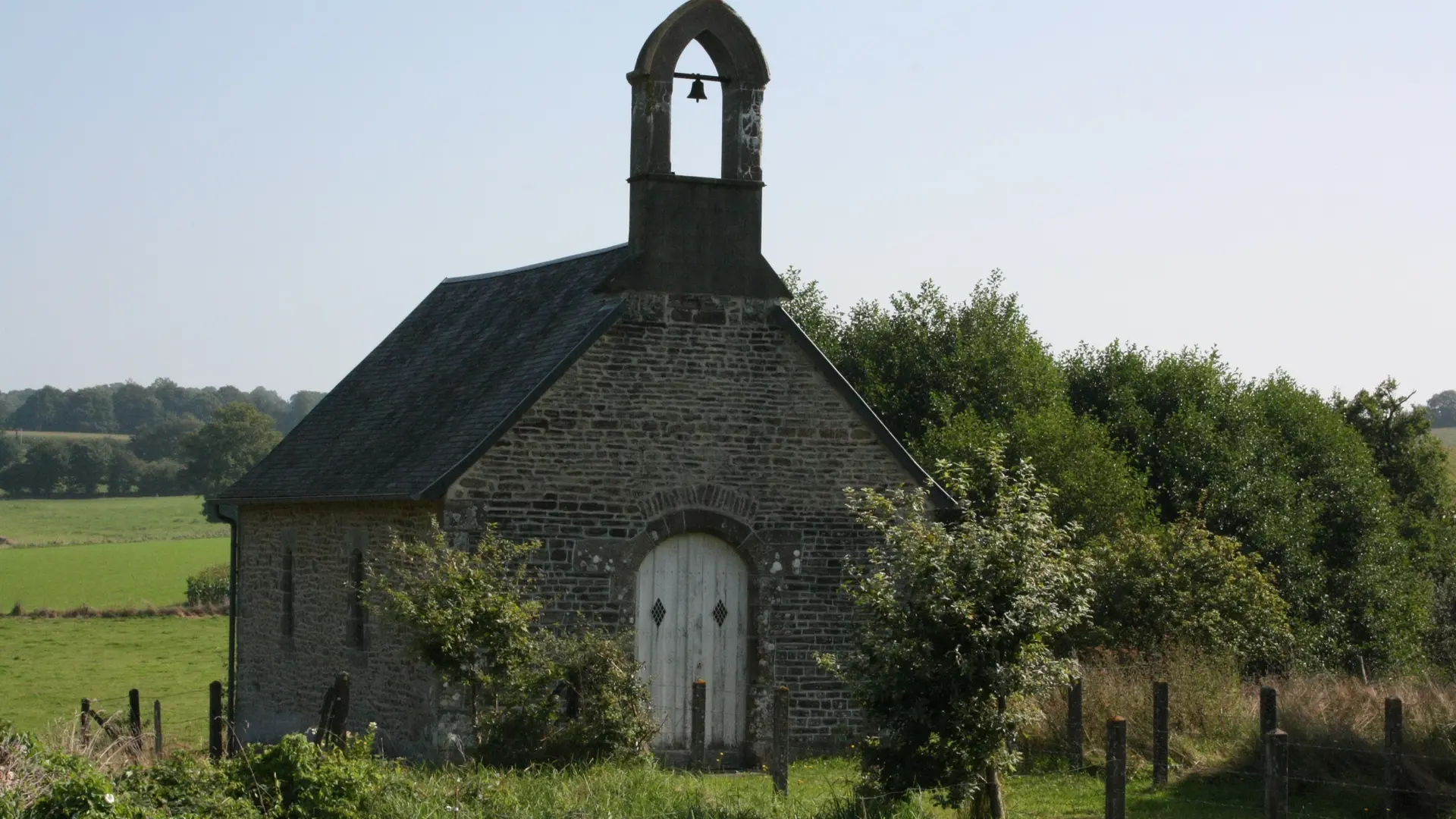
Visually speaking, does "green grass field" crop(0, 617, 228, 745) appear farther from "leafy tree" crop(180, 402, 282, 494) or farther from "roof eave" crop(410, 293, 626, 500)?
"leafy tree" crop(180, 402, 282, 494)

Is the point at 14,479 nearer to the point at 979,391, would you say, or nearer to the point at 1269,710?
the point at 979,391

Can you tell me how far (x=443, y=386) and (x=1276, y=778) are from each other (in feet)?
38.4

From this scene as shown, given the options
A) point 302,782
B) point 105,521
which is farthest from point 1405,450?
point 105,521

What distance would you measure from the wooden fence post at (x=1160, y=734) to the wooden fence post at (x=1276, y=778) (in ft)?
10.0

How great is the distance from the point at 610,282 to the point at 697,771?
533 cm

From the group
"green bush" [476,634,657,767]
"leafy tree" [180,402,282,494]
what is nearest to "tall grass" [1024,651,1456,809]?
"green bush" [476,634,657,767]

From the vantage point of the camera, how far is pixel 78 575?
55.1 meters

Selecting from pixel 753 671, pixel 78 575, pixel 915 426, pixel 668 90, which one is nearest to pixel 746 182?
pixel 668 90

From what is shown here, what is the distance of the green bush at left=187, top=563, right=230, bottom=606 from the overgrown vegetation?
109 ft

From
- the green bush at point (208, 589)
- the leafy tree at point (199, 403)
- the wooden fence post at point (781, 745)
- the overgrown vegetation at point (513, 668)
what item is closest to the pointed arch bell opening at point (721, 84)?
the overgrown vegetation at point (513, 668)

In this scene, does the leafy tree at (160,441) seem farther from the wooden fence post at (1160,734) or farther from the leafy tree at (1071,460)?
the wooden fence post at (1160,734)

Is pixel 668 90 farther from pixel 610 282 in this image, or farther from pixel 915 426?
pixel 915 426

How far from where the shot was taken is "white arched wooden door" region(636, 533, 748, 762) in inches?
707

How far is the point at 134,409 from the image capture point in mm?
137875
